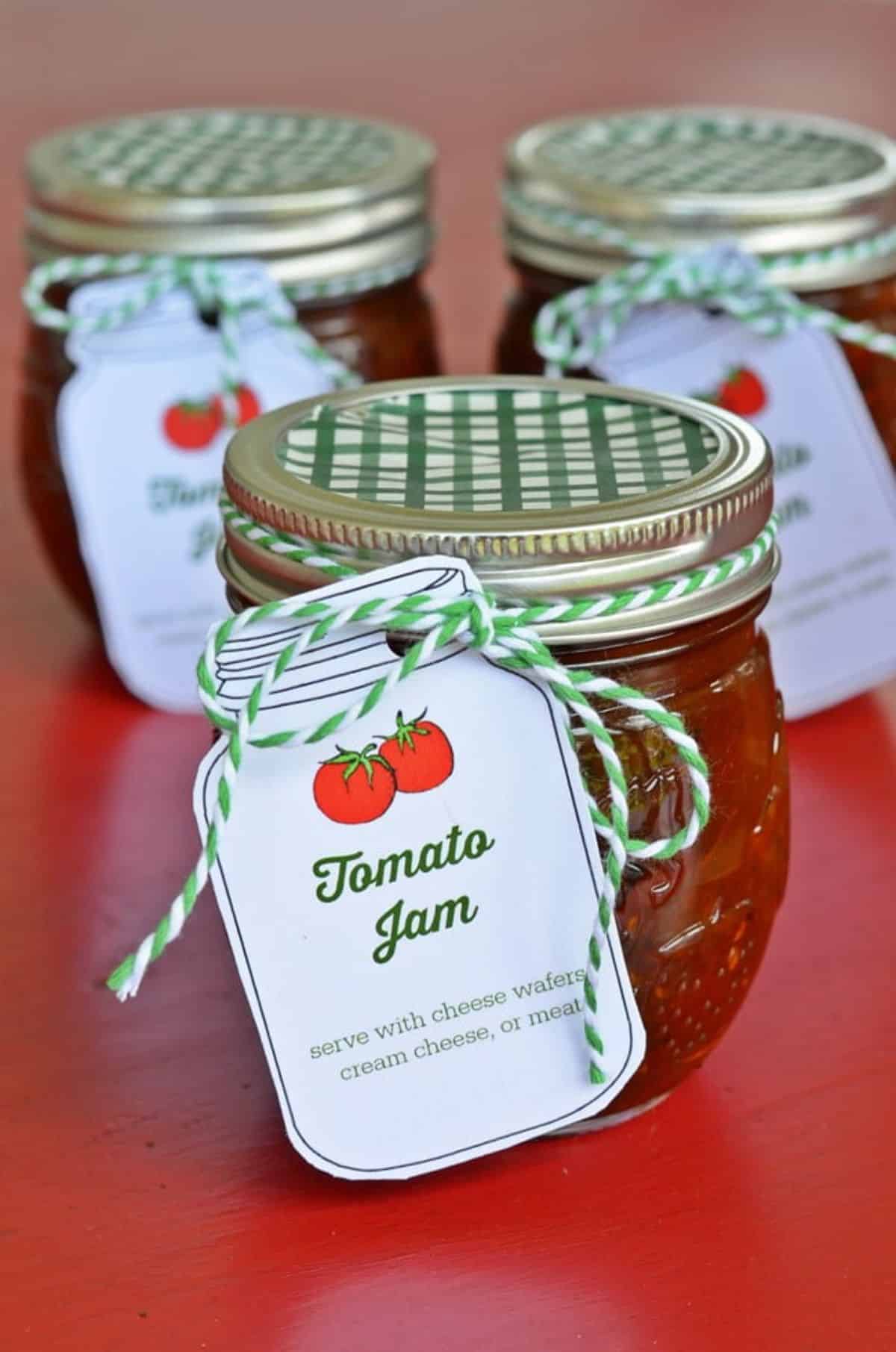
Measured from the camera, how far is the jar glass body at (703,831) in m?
0.63

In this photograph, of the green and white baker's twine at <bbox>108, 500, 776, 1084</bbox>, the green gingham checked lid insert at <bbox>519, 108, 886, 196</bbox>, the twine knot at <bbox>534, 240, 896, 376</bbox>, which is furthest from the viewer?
the green gingham checked lid insert at <bbox>519, 108, 886, 196</bbox>

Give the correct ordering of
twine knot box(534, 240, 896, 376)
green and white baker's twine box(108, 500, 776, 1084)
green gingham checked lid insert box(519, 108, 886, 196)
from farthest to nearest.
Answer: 1. green gingham checked lid insert box(519, 108, 886, 196)
2. twine knot box(534, 240, 896, 376)
3. green and white baker's twine box(108, 500, 776, 1084)

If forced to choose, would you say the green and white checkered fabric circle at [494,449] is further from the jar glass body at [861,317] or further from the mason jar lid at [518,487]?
the jar glass body at [861,317]

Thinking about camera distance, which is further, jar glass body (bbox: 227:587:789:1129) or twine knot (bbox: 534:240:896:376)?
twine knot (bbox: 534:240:896:376)

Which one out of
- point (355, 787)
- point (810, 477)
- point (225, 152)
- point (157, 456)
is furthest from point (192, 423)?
point (355, 787)

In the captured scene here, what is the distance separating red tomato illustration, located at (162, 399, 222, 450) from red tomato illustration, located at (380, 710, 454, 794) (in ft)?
1.48

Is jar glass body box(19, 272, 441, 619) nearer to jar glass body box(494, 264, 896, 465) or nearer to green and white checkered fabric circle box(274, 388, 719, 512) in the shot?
jar glass body box(494, 264, 896, 465)

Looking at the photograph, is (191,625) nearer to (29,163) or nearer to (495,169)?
(29,163)

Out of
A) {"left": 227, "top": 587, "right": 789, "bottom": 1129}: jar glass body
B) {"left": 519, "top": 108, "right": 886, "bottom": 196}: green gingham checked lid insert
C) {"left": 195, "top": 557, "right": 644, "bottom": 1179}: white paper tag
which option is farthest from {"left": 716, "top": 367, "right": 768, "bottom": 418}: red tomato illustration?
{"left": 195, "top": 557, "right": 644, "bottom": 1179}: white paper tag

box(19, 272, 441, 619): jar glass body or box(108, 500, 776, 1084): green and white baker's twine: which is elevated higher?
box(108, 500, 776, 1084): green and white baker's twine

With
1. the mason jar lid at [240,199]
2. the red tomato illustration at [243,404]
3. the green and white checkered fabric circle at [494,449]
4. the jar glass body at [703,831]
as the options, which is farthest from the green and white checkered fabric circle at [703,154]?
the jar glass body at [703,831]

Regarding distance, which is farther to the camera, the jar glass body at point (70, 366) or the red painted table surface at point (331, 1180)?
the jar glass body at point (70, 366)

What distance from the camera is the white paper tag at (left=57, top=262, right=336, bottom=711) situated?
1003 mm

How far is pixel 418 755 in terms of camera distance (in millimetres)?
613
